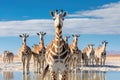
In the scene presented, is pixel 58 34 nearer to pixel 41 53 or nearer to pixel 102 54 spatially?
pixel 41 53

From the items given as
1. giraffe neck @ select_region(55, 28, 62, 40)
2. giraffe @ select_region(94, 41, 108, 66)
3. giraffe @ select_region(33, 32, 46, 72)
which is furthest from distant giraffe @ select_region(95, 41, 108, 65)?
giraffe neck @ select_region(55, 28, 62, 40)

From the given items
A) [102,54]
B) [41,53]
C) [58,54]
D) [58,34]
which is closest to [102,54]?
[102,54]

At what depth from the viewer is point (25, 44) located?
82.8ft

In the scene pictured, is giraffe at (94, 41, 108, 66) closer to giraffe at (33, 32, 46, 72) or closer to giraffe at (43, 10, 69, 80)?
giraffe at (33, 32, 46, 72)

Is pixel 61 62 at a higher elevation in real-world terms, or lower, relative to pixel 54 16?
lower

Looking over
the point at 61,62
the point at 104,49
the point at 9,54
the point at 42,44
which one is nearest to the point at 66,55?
the point at 61,62

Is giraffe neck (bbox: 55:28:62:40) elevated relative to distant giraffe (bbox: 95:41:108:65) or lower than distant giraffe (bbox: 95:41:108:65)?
lower

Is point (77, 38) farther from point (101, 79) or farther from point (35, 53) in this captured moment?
point (101, 79)

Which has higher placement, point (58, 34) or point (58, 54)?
point (58, 34)

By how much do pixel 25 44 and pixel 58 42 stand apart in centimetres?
1099

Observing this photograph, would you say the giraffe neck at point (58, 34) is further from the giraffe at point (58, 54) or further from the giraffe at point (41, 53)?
the giraffe at point (41, 53)

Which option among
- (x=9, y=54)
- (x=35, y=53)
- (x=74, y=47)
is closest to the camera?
(x=35, y=53)

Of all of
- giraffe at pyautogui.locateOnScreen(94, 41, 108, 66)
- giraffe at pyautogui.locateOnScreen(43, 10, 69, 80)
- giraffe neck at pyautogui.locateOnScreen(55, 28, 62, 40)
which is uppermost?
giraffe at pyautogui.locateOnScreen(94, 41, 108, 66)

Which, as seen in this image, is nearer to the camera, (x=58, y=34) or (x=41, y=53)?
(x=58, y=34)
